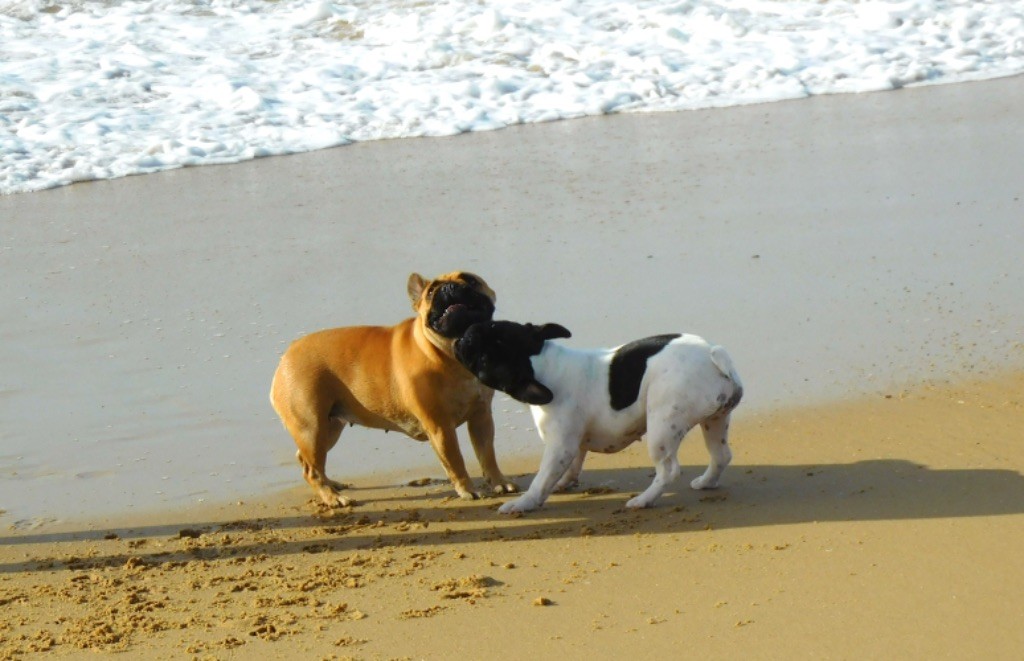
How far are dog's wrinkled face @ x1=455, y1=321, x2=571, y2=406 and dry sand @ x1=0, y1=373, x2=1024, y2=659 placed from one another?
583 mm

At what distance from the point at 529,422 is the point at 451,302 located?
4.02 feet

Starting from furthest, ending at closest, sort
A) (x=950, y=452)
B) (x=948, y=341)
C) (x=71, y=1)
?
(x=71, y=1)
(x=948, y=341)
(x=950, y=452)

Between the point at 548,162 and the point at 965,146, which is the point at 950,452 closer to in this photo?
the point at 965,146

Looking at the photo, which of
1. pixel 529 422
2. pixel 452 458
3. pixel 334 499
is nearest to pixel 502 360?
pixel 452 458

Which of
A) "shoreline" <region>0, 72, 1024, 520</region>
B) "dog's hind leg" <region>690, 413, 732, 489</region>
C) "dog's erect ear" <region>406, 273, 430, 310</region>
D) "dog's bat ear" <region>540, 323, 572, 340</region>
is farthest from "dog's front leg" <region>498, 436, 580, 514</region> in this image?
"dog's erect ear" <region>406, 273, 430, 310</region>

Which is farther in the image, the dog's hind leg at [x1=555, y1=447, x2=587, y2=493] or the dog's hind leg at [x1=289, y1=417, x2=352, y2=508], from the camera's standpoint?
the dog's hind leg at [x1=289, y1=417, x2=352, y2=508]

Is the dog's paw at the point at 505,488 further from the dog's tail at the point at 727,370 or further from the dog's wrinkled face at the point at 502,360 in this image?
the dog's tail at the point at 727,370

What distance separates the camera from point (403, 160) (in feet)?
42.6

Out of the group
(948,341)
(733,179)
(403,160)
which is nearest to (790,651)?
(948,341)

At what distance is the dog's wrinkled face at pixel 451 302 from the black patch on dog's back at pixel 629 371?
625 millimetres

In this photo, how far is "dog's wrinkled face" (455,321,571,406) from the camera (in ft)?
18.1

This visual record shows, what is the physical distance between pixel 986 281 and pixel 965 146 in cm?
356

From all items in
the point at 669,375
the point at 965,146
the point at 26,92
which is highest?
the point at 669,375

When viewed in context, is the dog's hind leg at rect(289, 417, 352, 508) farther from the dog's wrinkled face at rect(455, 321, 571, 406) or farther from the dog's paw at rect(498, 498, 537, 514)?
the dog's wrinkled face at rect(455, 321, 571, 406)
